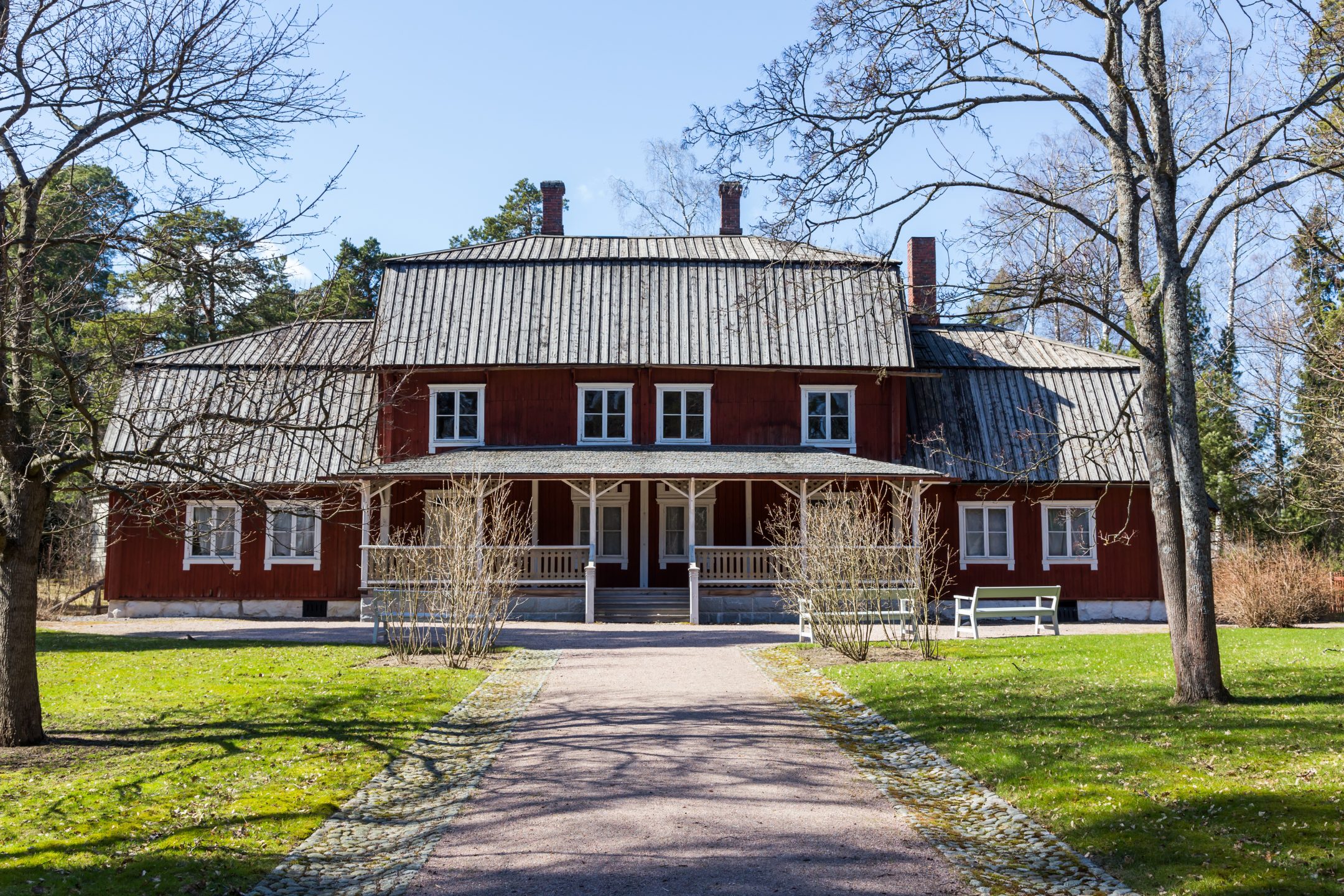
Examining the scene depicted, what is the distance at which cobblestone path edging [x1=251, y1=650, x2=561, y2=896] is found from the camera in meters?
6.64

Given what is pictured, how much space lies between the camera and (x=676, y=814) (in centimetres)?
790

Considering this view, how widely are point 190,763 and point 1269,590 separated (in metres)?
22.0

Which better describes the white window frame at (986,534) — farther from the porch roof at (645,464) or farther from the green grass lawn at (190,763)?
the green grass lawn at (190,763)

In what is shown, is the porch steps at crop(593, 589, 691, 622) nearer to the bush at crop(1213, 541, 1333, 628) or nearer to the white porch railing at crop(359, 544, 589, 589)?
the white porch railing at crop(359, 544, 589, 589)

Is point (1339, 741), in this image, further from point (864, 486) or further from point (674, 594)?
point (674, 594)

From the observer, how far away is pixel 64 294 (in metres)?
9.02

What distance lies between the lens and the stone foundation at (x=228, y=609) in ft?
88.7

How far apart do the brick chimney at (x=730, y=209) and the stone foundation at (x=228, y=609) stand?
16.2 metres

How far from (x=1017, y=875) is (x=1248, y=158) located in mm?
8123

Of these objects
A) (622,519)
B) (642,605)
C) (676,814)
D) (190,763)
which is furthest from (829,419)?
(676,814)

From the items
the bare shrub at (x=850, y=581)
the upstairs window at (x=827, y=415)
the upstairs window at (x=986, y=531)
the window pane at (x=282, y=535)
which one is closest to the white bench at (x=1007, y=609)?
the bare shrub at (x=850, y=581)

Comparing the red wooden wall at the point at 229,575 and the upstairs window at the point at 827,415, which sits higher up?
the upstairs window at the point at 827,415

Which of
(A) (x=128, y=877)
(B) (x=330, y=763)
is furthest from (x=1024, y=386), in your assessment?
(A) (x=128, y=877)

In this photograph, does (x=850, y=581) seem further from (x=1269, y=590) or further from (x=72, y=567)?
(x=72, y=567)
